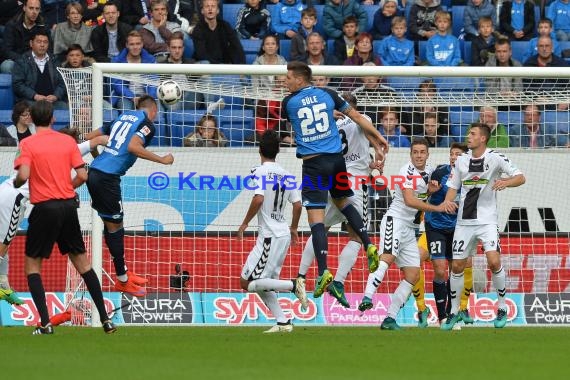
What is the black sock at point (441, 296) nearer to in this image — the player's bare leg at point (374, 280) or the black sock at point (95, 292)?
the player's bare leg at point (374, 280)

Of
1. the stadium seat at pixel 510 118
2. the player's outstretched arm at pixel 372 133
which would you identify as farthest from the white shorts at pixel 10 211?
the stadium seat at pixel 510 118

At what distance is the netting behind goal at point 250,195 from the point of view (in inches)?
685

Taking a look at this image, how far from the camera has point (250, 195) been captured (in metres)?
17.9

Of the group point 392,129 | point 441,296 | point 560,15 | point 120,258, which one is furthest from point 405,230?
point 560,15

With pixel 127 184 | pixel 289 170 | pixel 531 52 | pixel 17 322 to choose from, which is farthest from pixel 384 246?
pixel 531 52

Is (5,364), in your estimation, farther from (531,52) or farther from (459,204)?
(531,52)

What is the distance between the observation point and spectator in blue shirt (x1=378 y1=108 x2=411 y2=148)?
58.3 feet

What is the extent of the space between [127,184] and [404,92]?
3.99 meters

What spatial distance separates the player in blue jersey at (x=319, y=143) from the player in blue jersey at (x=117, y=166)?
1.80 meters

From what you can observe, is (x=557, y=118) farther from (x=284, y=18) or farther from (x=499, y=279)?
(x=284, y=18)

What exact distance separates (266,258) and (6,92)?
7.74 metres

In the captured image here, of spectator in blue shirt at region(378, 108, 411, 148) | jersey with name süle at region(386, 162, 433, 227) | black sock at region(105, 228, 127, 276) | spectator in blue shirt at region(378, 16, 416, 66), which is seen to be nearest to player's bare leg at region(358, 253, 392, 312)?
jersey with name süle at region(386, 162, 433, 227)

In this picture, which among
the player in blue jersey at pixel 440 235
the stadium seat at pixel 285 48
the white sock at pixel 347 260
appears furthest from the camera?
the stadium seat at pixel 285 48

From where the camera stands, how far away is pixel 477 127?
1438 centimetres
